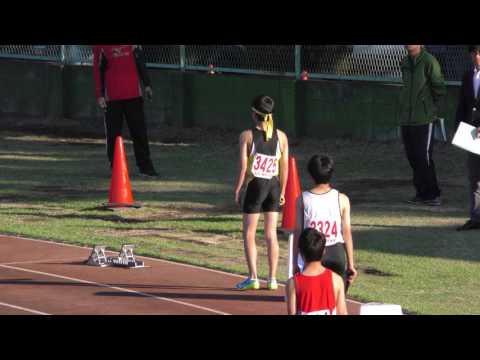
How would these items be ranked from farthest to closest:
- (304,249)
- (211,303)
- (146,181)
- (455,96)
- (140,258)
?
(455,96) → (146,181) → (140,258) → (211,303) → (304,249)

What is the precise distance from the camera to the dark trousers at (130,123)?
21141 millimetres

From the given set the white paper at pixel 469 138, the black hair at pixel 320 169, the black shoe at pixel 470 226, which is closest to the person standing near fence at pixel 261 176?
the black hair at pixel 320 169

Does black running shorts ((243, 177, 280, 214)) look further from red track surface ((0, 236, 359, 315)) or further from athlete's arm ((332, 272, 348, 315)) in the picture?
athlete's arm ((332, 272, 348, 315))

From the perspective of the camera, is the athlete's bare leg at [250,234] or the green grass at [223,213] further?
the green grass at [223,213]

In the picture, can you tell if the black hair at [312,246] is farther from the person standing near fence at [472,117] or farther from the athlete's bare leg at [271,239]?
the person standing near fence at [472,117]

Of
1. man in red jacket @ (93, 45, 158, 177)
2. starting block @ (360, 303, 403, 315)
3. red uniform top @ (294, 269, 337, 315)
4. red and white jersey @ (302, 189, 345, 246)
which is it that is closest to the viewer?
starting block @ (360, 303, 403, 315)

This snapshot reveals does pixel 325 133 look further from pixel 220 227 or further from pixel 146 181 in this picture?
pixel 220 227

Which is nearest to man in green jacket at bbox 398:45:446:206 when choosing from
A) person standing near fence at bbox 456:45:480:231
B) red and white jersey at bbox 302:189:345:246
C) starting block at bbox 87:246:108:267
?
person standing near fence at bbox 456:45:480:231

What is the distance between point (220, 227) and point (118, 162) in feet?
7.00

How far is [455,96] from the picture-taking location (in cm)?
2297

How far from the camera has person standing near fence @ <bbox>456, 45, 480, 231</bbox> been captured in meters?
16.0

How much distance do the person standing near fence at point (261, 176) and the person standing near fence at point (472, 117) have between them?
380cm

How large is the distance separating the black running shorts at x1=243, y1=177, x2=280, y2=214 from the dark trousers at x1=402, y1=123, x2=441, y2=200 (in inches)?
214
